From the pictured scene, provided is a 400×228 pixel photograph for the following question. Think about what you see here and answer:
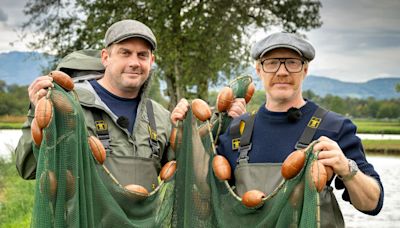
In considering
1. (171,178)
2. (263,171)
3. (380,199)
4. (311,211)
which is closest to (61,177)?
(171,178)

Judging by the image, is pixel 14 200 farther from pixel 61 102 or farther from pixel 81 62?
pixel 61 102

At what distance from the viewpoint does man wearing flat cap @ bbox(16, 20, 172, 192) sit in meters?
4.50

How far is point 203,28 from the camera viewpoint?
73.2 ft

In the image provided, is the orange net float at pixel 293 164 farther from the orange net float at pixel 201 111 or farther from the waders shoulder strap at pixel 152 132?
the waders shoulder strap at pixel 152 132

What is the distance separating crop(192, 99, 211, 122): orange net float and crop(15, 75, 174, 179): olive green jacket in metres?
0.48

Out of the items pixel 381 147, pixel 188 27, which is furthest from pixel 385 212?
pixel 381 147

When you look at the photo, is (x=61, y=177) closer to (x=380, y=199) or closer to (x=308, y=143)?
(x=308, y=143)

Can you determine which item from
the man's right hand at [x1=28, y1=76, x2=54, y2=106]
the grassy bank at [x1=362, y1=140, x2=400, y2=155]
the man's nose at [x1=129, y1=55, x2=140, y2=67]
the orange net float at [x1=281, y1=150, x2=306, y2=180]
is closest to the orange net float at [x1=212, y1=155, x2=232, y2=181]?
the orange net float at [x1=281, y1=150, x2=306, y2=180]

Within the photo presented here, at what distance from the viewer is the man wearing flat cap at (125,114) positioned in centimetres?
450

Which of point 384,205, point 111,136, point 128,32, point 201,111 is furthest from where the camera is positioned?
point 384,205

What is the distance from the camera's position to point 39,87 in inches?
156

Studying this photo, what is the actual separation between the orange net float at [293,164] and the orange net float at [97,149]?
4.05ft

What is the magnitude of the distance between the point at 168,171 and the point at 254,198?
831 mm

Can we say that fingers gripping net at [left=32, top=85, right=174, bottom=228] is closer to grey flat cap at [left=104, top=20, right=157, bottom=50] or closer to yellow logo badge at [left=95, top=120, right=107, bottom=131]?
yellow logo badge at [left=95, top=120, right=107, bottom=131]
